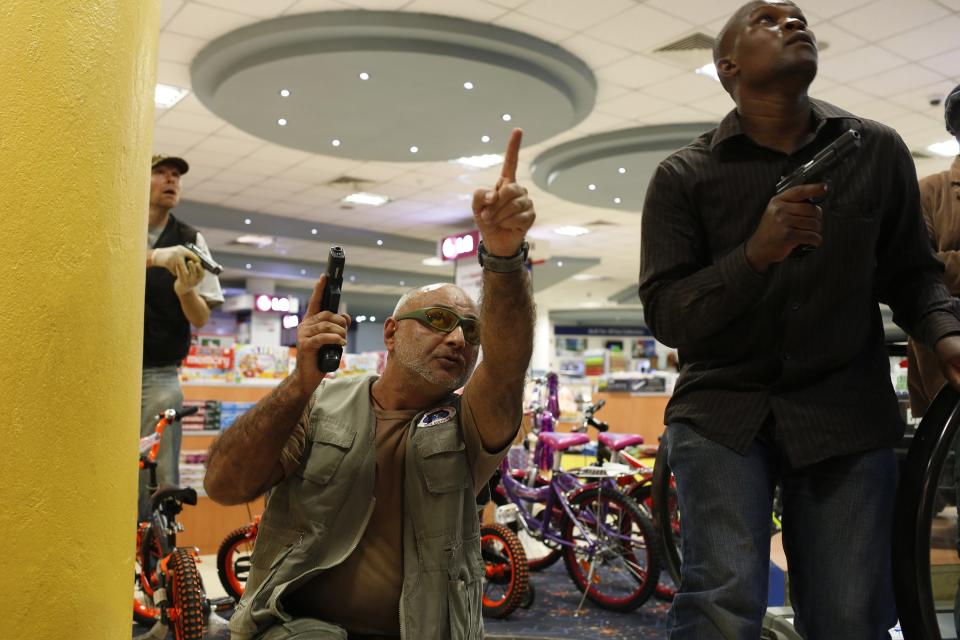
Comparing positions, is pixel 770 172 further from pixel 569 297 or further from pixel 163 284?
pixel 569 297

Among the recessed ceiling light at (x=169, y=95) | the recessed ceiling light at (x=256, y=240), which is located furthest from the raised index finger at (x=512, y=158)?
the recessed ceiling light at (x=256, y=240)

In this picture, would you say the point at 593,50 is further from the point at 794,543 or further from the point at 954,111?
the point at 794,543

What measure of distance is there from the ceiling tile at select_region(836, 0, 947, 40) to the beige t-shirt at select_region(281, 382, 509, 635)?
6.11 m

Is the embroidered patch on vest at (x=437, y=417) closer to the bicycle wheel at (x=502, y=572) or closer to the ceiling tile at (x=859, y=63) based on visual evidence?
the bicycle wheel at (x=502, y=572)

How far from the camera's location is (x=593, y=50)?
755cm

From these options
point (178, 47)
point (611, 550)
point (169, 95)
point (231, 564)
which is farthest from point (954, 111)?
point (169, 95)

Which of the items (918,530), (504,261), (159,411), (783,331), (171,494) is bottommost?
(171,494)

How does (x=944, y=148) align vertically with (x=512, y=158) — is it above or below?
above

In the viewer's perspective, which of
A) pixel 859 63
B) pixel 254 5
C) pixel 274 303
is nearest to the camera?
pixel 254 5

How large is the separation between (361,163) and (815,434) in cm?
1034

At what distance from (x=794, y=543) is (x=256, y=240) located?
17.1 m

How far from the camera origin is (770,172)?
5.47 ft

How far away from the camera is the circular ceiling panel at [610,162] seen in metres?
9.90

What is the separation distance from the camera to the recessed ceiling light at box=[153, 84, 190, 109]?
8633 millimetres
